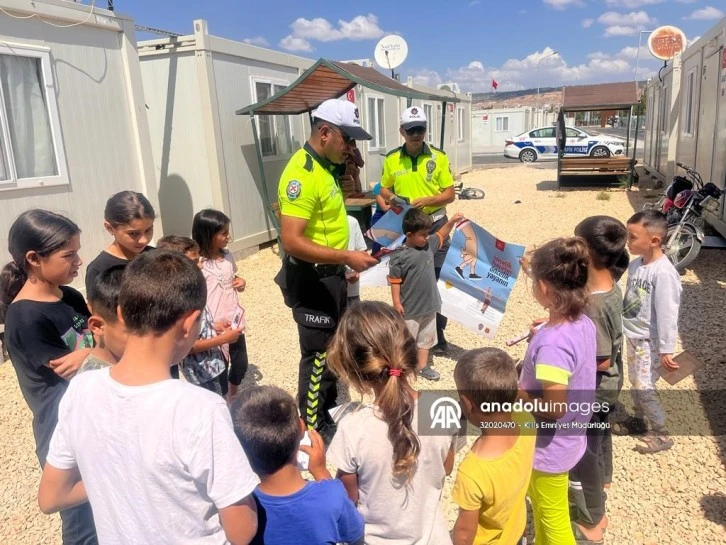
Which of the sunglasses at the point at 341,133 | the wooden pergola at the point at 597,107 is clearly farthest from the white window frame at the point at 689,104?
the sunglasses at the point at 341,133

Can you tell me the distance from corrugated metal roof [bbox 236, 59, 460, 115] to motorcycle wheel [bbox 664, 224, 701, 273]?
3600mm

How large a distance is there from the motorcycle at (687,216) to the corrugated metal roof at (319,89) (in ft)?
11.7

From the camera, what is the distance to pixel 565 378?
1896mm

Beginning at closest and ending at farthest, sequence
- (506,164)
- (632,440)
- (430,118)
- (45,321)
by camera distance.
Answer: (45,321)
(632,440)
(430,118)
(506,164)

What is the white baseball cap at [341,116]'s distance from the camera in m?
2.72

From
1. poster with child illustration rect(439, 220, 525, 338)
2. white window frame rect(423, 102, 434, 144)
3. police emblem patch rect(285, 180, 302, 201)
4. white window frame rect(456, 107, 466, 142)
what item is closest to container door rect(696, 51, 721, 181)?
poster with child illustration rect(439, 220, 525, 338)

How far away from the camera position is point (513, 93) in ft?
502

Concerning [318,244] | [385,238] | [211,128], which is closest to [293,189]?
[318,244]

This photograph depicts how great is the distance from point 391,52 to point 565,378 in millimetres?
11755

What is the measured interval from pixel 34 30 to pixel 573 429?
19.3 ft

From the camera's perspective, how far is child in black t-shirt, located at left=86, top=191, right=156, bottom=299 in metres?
2.43

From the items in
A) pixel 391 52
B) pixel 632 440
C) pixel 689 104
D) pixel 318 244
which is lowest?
A: pixel 632 440

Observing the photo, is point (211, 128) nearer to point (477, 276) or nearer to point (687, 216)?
point (477, 276)

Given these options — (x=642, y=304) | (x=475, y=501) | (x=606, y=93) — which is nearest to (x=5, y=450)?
(x=475, y=501)
